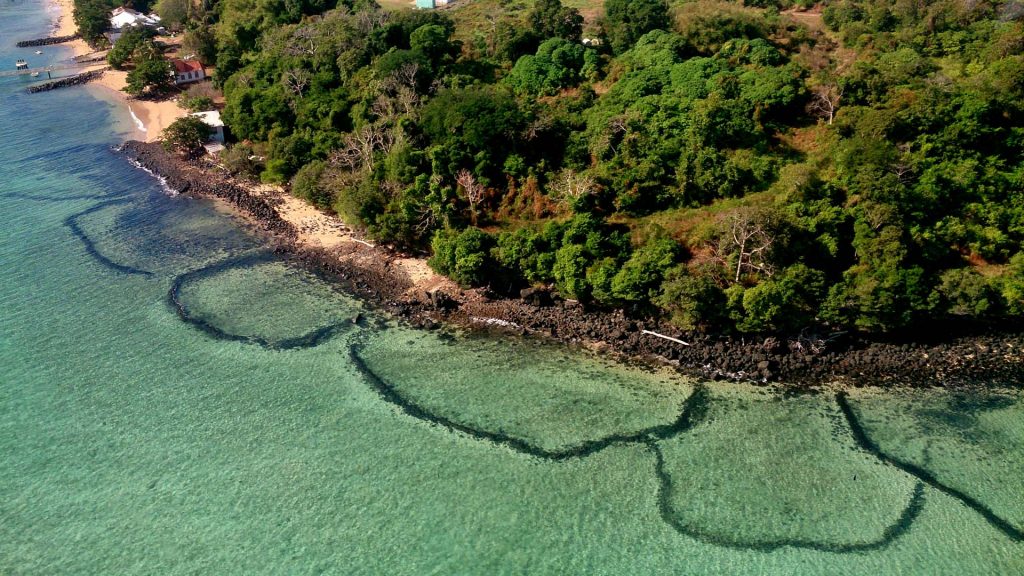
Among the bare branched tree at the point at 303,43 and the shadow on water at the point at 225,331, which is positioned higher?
the bare branched tree at the point at 303,43

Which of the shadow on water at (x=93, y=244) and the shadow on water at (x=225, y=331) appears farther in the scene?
the shadow on water at (x=93, y=244)

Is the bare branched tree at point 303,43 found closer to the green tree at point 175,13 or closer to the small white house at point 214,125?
the small white house at point 214,125

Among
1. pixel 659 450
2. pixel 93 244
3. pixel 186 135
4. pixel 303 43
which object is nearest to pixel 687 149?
pixel 659 450

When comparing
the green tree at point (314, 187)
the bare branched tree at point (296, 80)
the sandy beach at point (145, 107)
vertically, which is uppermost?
the bare branched tree at point (296, 80)

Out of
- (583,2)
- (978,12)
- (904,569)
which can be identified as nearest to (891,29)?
(978,12)

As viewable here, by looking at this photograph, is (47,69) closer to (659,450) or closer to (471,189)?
(471,189)

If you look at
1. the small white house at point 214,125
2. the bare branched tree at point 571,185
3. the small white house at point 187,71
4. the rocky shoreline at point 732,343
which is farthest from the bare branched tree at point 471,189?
the small white house at point 187,71

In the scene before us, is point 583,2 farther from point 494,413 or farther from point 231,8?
point 494,413
